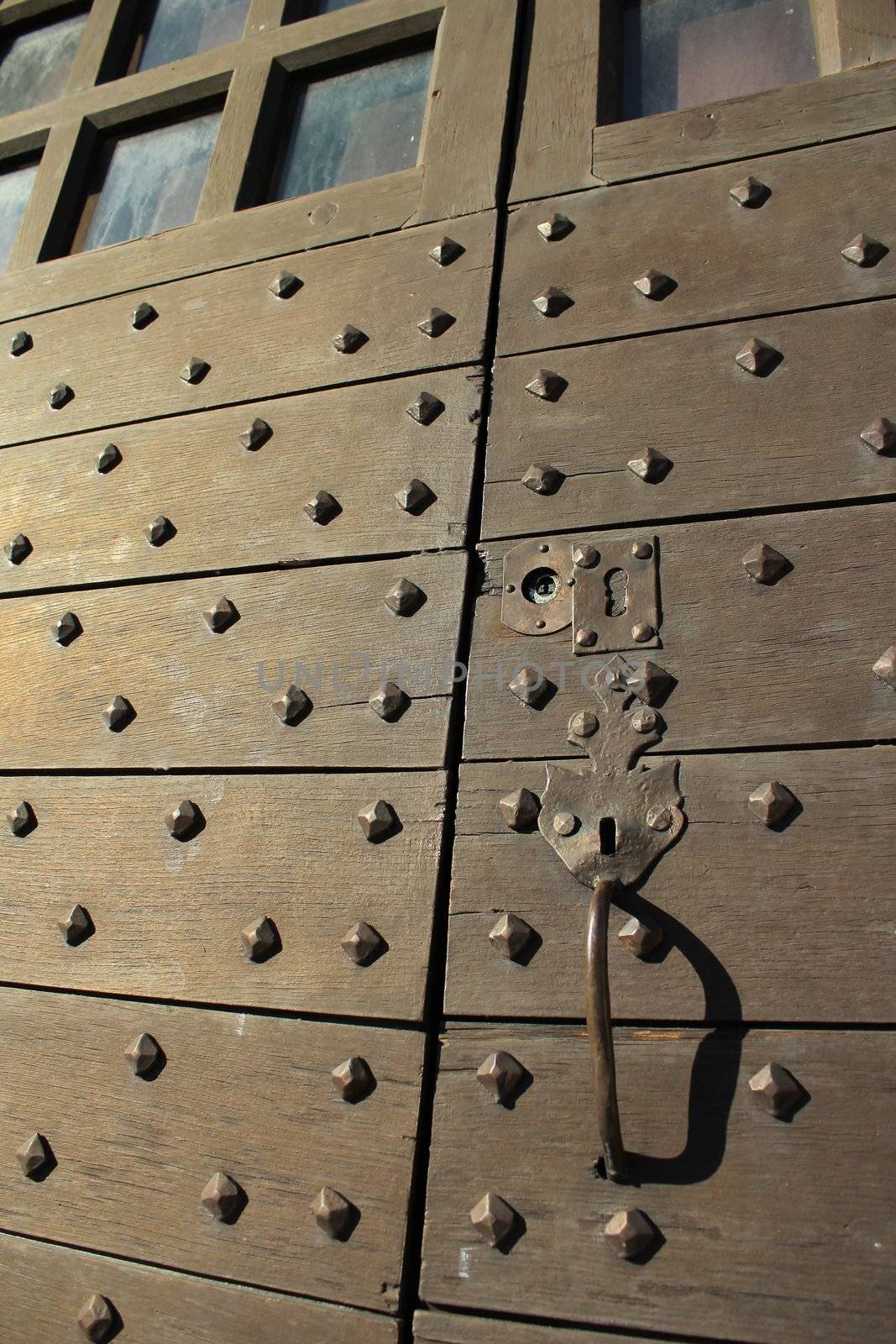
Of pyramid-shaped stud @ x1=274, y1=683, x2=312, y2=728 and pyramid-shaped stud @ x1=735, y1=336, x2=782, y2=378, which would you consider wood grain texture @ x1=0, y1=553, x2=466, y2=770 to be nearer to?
pyramid-shaped stud @ x1=274, y1=683, x2=312, y2=728

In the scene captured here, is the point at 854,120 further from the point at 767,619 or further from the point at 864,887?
the point at 864,887

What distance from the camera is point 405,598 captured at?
113cm

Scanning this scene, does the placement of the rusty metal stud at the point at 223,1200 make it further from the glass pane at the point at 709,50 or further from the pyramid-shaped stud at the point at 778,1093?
the glass pane at the point at 709,50

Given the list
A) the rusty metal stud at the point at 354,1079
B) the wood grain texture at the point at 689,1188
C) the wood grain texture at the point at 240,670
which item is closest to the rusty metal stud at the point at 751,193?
the wood grain texture at the point at 240,670

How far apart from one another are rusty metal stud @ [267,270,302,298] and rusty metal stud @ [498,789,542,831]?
2.66 ft

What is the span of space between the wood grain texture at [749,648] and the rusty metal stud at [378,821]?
10cm

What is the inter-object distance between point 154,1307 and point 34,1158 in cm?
19

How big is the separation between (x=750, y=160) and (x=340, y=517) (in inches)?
25.1

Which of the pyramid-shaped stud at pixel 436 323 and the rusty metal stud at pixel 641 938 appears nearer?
the rusty metal stud at pixel 641 938

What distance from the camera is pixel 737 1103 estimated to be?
2.70 ft

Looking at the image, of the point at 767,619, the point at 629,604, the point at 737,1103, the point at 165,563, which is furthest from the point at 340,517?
the point at 737,1103

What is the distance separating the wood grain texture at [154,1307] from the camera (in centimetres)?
86

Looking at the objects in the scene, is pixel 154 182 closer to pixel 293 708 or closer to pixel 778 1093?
pixel 293 708

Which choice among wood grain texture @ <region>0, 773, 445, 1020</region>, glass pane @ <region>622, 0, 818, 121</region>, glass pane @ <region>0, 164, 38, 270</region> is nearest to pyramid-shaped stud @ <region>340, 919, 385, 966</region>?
wood grain texture @ <region>0, 773, 445, 1020</region>
